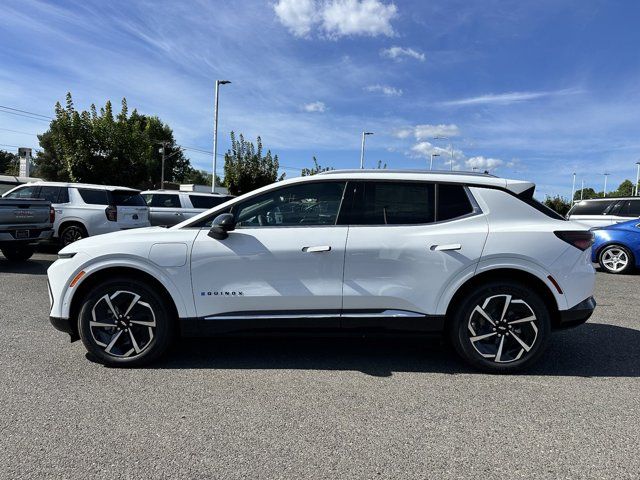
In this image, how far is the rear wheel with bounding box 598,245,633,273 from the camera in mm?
10203

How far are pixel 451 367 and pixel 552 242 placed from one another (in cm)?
139

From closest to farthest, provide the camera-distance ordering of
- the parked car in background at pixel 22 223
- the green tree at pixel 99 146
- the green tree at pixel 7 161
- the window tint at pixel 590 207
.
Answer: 1. the parked car in background at pixel 22 223
2. the window tint at pixel 590 207
3. the green tree at pixel 99 146
4. the green tree at pixel 7 161

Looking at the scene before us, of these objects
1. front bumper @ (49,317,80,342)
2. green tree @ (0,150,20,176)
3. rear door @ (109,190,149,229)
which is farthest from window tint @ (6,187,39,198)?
green tree @ (0,150,20,176)

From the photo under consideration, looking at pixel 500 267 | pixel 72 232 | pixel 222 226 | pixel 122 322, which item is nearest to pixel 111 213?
pixel 72 232

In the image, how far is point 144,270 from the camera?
12.8 ft

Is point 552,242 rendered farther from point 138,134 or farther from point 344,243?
point 138,134

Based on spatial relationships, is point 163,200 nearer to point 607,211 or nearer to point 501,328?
point 501,328

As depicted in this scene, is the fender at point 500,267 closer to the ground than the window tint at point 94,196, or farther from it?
closer to the ground

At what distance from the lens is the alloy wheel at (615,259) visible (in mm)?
10242

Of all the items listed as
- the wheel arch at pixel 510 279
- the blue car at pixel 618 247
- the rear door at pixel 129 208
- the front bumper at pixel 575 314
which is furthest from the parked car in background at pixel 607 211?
the rear door at pixel 129 208

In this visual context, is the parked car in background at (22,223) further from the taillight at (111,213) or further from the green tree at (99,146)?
the green tree at (99,146)

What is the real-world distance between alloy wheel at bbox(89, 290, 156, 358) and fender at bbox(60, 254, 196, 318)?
23 centimetres

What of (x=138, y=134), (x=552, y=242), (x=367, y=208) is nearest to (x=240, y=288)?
(x=367, y=208)

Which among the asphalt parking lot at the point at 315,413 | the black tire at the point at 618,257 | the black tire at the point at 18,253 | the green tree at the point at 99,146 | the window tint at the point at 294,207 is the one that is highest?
the green tree at the point at 99,146
